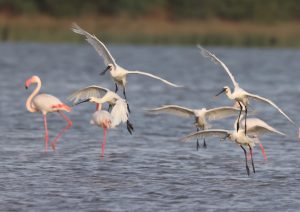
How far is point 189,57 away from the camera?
49688mm

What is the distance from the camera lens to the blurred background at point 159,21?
4709cm

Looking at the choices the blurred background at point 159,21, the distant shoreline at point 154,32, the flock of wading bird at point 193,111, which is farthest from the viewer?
the blurred background at point 159,21

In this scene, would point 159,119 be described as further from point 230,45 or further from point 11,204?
point 230,45

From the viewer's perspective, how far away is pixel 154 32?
47781 millimetres

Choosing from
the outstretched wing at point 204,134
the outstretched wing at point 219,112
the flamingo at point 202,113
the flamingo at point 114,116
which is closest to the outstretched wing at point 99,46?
the flamingo at point 114,116

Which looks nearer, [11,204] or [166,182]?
[11,204]

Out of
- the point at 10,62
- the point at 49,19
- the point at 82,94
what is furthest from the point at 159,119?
the point at 49,19

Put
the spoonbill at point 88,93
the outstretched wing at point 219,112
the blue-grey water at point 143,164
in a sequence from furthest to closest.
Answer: the spoonbill at point 88,93, the outstretched wing at point 219,112, the blue-grey water at point 143,164

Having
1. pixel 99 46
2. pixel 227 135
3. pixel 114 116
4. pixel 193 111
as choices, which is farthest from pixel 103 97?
pixel 227 135

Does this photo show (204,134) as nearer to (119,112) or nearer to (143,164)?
(143,164)

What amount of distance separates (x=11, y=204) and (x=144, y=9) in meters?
46.2

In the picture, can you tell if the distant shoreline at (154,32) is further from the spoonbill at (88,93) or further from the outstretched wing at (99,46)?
the outstretched wing at (99,46)

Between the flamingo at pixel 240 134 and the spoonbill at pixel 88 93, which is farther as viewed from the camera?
the spoonbill at pixel 88 93

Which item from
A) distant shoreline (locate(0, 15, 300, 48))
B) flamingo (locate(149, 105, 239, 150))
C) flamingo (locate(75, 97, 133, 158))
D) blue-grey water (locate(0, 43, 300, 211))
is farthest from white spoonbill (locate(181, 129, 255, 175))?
distant shoreline (locate(0, 15, 300, 48))
